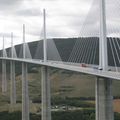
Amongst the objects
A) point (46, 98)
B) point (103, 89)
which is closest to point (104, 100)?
point (103, 89)

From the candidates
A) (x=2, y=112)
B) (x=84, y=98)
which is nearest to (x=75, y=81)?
(x=84, y=98)

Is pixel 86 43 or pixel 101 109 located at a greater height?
pixel 86 43

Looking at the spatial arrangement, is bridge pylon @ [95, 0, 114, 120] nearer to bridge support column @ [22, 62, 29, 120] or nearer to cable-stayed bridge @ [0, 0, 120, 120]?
cable-stayed bridge @ [0, 0, 120, 120]

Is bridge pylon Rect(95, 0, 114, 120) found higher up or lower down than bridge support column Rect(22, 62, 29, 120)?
higher up

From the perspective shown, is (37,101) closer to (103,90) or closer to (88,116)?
(88,116)

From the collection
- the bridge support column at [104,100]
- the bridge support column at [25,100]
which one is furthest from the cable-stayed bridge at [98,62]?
the bridge support column at [25,100]

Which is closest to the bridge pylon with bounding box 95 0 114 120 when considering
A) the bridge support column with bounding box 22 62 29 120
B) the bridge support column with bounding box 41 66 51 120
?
the bridge support column with bounding box 41 66 51 120

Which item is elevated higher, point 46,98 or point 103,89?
point 103,89

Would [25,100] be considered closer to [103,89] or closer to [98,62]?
[98,62]
